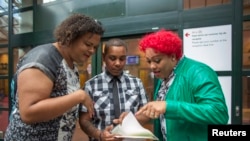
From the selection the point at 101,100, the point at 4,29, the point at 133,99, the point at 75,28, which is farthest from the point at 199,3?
the point at 4,29

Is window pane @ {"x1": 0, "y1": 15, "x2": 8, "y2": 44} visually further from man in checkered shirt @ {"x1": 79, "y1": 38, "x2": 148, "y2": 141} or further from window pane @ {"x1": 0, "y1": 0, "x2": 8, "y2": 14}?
man in checkered shirt @ {"x1": 79, "y1": 38, "x2": 148, "y2": 141}

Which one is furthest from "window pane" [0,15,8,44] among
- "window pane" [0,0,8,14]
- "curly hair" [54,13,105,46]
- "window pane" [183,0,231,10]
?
"curly hair" [54,13,105,46]

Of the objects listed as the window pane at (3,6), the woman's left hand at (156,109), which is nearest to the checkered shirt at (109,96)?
the woman's left hand at (156,109)

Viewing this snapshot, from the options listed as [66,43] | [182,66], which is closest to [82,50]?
[66,43]

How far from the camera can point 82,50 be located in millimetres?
1770

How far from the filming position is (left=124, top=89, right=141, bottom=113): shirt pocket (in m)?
2.45

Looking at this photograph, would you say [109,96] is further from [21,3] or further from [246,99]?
[21,3]

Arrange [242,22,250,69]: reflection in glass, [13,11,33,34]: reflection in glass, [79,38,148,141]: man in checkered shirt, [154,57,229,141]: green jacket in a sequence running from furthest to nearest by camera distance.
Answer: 1. [13,11,33,34]: reflection in glass
2. [242,22,250,69]: reflection in glass
3. [79,38,148,141]: man in checkered shirt
4. [154,57,229,141]: green jacket

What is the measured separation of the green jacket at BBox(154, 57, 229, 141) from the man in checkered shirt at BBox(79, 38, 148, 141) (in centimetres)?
61

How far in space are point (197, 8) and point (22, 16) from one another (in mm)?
3803

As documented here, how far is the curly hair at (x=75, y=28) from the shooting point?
67.8 inches

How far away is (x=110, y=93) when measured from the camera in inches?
98.3

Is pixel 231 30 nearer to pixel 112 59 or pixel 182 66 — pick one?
pixel 112 59

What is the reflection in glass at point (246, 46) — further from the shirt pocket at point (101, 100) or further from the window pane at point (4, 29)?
the window pane at point (4, 29)
